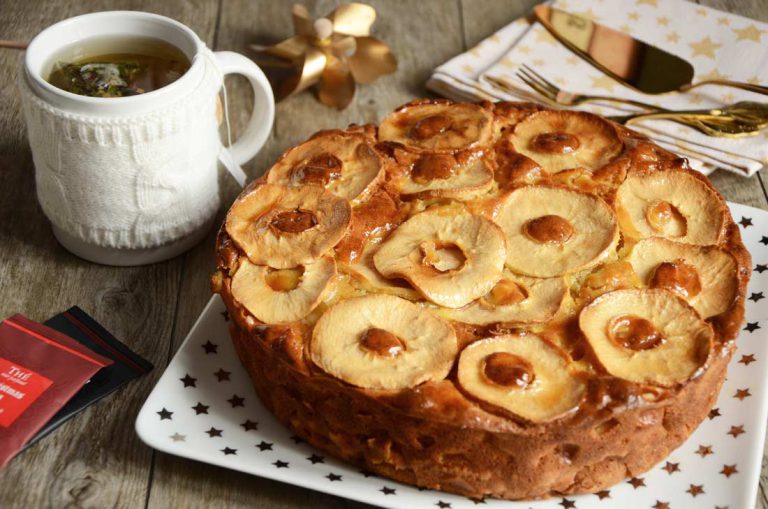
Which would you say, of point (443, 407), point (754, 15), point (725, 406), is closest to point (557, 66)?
point (754, 15)

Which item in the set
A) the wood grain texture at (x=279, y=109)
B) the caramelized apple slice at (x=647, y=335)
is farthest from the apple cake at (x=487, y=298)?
the wood grain texture at (x=279, y=109)

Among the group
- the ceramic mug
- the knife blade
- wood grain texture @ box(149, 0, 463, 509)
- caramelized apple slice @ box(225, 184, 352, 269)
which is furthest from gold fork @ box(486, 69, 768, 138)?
caramelized apple slice @ box(225, 184, 352, 269)

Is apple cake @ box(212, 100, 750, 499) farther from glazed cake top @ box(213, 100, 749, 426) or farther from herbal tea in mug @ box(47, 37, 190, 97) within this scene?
herbal tea in mug @ box(47, 37, 190, 97)

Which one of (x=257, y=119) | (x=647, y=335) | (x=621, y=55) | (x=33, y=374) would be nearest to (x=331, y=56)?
(x=257, y=119)

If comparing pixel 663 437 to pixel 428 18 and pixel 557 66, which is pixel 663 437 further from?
pixel 428 18

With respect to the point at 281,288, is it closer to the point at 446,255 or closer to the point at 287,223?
the point at 287,223

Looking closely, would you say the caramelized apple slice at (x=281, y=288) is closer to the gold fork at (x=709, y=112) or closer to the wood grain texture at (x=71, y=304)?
the wood grain texture at (x=71, y=304)
